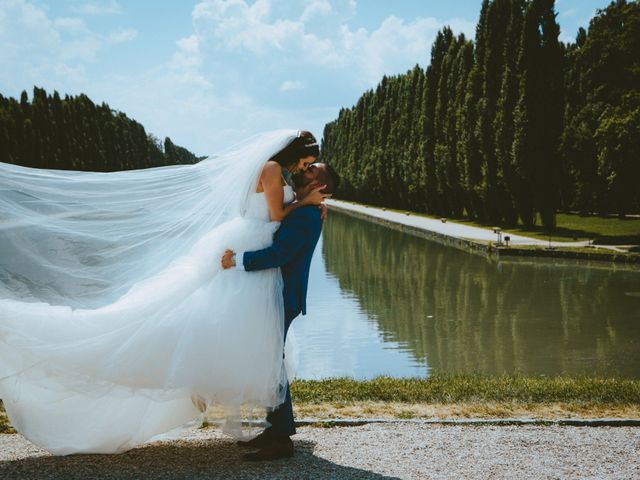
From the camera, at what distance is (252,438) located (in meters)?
4.17

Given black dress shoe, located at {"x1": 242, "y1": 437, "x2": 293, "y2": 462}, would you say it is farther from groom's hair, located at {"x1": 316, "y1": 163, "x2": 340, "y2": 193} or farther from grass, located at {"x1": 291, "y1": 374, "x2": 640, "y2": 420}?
groom's hair, located at {"x1": 316, "y1": 163, "x2": 340, "y2": 193}

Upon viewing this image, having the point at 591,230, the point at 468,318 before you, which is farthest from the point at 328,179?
the point at 591,230

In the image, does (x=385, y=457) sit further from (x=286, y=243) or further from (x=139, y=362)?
(x=139, y=362)

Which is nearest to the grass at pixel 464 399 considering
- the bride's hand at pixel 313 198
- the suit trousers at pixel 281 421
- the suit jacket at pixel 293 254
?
the suit trousers at pixel 281 421

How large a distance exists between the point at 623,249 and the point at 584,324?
10945mm

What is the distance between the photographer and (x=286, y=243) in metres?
4.05

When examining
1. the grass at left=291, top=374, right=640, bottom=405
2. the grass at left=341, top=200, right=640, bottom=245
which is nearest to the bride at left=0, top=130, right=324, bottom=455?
the grass at left=291, top=374, right=640, bottom=405

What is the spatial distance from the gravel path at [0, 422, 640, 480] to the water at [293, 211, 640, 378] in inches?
66.9

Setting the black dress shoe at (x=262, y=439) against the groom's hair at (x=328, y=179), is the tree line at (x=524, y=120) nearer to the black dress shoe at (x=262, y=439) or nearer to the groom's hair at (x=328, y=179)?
the groom's hair at (x=328, y=179)

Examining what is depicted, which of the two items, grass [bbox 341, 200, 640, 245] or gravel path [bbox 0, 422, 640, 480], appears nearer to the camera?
gravel path [bbox 0, 422, 640, 480]

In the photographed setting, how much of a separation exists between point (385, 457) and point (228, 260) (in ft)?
4.69

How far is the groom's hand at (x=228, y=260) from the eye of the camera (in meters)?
4.05

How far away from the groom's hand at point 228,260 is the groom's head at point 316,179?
550 millimetres

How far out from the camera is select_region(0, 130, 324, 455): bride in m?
3.88
